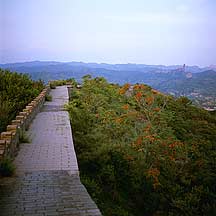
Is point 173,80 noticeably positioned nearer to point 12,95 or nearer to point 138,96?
point 138,96

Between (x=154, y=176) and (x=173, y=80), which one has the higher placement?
(x=154, y=176)

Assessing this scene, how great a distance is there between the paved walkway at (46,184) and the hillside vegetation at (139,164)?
727 millimetres

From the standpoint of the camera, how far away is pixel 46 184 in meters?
4.97

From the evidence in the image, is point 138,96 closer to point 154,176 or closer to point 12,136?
point 154,176

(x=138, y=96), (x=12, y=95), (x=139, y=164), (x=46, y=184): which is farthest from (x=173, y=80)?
(x=46, y=184)

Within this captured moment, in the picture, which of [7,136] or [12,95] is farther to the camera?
[12,95]

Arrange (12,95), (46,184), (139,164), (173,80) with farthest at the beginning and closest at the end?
(173,80) < (12,95) < (139,164) < (46,184)

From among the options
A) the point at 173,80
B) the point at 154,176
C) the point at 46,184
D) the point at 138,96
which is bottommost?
the point at 173,80

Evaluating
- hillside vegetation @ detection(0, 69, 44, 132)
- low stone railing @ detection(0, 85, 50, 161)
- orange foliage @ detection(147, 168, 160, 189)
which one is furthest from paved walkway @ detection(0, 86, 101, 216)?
orange foliage @ detection(147, 168, 160, 189)

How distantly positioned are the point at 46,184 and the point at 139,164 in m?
4.10

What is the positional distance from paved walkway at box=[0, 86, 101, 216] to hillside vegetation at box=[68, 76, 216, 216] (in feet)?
2.39

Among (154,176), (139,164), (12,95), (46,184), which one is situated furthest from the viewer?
(12,95)

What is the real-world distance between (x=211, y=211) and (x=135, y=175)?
2.37 meters

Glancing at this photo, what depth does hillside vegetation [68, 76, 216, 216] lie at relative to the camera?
290 inches
